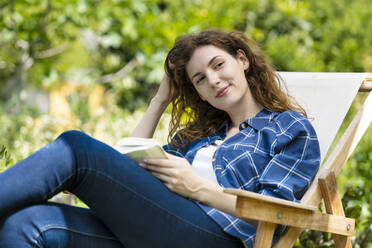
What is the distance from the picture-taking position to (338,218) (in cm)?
237

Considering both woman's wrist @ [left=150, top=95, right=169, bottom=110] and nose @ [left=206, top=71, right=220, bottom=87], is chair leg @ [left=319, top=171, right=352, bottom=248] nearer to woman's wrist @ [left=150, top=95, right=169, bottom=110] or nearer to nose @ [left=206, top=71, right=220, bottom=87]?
nose @ [left=206, top=71, right=220, bottom=87]

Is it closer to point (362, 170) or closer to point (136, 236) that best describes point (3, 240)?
point (136, 236)

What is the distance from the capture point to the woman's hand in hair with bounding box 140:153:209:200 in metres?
2.19

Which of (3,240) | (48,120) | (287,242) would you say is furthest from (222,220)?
(48,120)

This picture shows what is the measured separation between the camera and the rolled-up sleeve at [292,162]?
7.39ft

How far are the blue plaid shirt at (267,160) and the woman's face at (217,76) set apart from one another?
169 millimetres

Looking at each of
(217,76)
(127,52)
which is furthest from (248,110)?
(127,52)

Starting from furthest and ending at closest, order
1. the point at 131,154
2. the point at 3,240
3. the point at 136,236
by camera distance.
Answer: the point at 131,154
the point at 136,236
the point at 3,240

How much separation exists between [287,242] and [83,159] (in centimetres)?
93

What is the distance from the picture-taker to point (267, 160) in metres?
2.47

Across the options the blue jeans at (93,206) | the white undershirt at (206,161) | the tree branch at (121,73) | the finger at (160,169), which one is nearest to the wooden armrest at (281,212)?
the blue jeans at (93,206)

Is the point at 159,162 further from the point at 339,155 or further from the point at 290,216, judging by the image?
the point at 339,155

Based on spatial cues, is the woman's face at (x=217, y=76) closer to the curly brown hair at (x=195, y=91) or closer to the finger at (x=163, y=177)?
the curly brown hair at (x=195, y=91)

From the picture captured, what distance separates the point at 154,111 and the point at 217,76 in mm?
564
